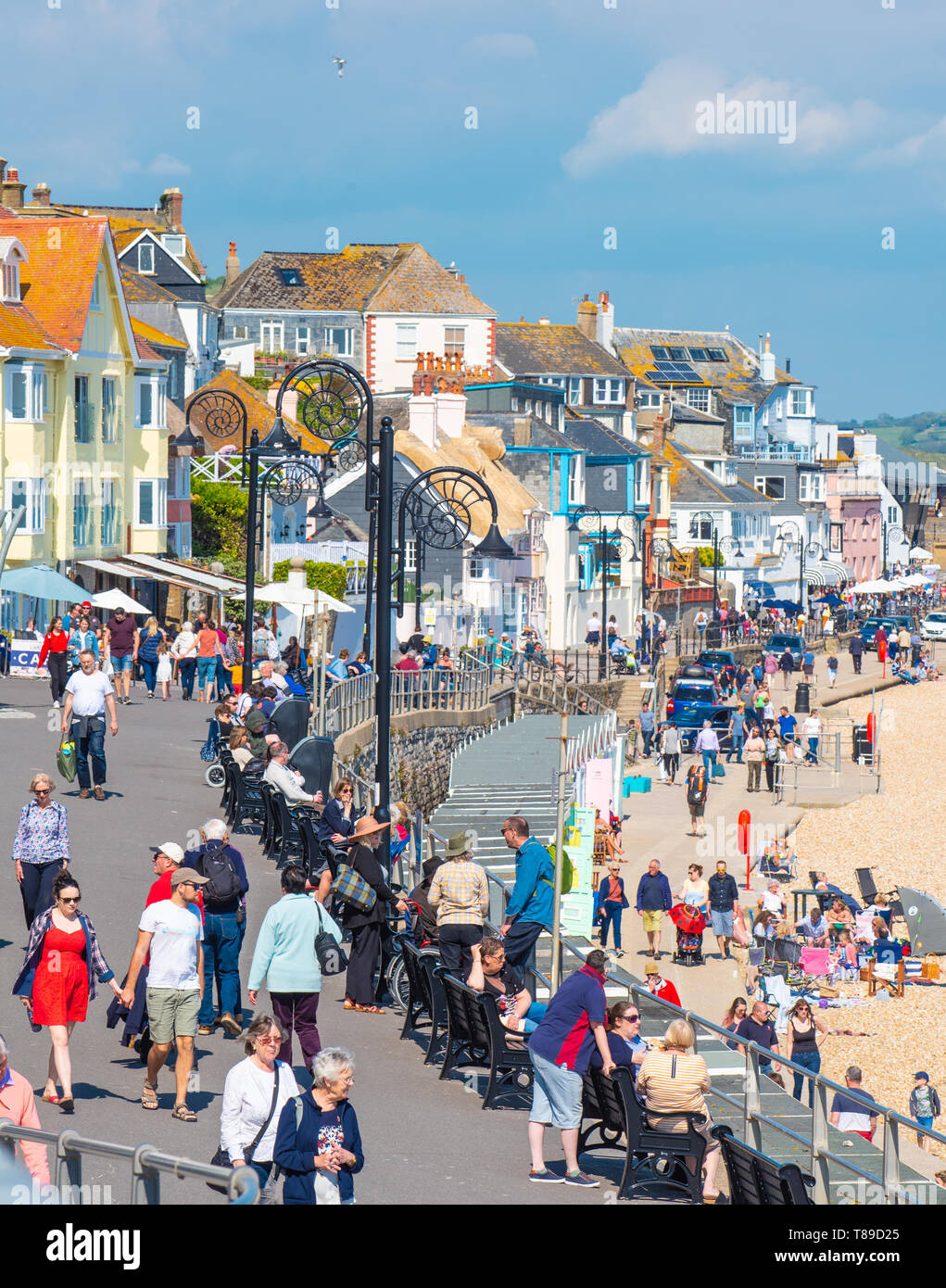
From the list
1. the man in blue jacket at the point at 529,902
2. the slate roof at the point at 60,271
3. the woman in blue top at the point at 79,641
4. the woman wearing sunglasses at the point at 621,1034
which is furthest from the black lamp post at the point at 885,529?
the woman wearing sunglasses at the point at 621,1034

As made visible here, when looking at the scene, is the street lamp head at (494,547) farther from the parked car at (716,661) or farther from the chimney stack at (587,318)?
the chimney stack at (587,318)

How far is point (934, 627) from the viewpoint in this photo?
85812 millimetres

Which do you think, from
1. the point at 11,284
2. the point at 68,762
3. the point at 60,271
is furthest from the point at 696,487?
the point at 68,762

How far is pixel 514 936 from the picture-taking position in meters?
12.7

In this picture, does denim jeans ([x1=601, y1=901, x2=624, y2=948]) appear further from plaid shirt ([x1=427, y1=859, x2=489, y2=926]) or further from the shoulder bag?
the shoulder bag

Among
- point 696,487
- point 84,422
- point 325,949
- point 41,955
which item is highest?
point 696,487

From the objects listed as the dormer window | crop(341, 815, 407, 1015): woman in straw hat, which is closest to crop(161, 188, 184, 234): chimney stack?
the dormer window

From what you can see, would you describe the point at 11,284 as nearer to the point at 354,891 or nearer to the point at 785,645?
the point at 354,891

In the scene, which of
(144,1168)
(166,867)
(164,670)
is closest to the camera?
(144,1168)

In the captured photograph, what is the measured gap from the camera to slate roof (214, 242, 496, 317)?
248 feet

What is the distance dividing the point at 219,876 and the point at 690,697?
38556mm

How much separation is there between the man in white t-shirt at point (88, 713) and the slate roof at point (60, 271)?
23940 millimetres
